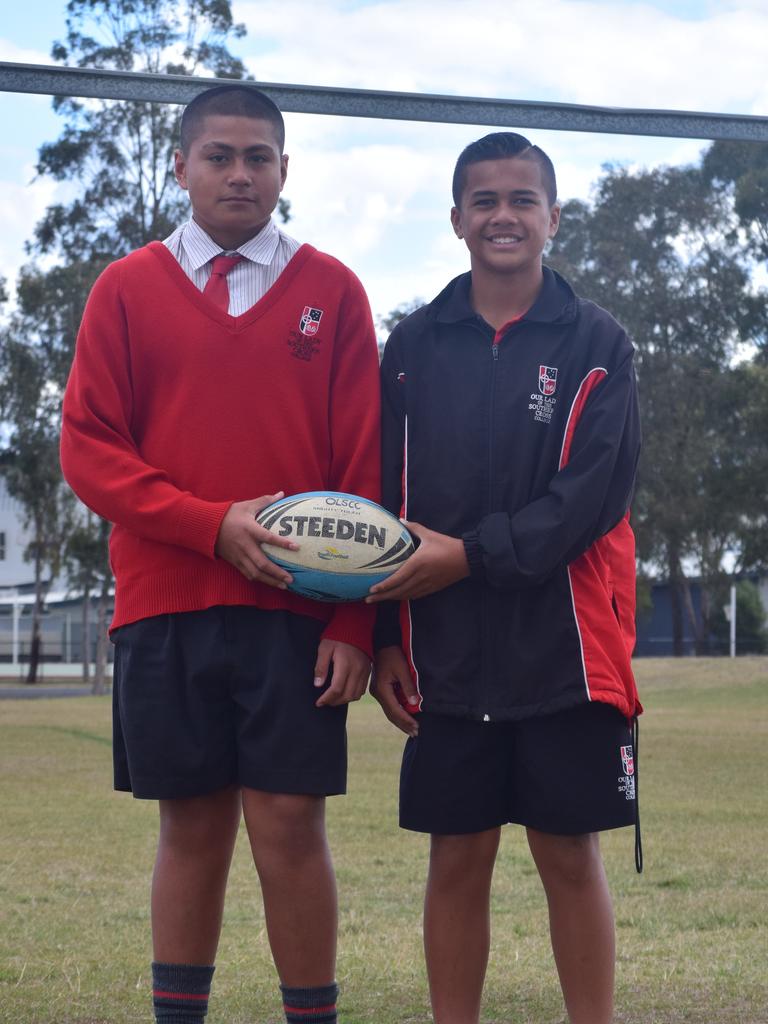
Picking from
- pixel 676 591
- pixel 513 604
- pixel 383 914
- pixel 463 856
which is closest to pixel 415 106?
pixel 513 604

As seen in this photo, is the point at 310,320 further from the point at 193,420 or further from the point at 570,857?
the point at 570,857

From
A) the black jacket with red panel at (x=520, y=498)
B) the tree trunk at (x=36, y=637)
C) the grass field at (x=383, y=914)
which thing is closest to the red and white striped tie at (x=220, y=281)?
the black jacket with red panel at (x=520, y=498)

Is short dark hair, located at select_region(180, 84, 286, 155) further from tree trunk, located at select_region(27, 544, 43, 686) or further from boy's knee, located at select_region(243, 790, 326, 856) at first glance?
tree trunk, located at select_region(27, 544, 43, 686)

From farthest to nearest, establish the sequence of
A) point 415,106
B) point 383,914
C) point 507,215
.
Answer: point 383,914 < point 415,106 < point 507,215

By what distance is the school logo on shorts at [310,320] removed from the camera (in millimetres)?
2808

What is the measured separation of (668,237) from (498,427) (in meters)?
30.3

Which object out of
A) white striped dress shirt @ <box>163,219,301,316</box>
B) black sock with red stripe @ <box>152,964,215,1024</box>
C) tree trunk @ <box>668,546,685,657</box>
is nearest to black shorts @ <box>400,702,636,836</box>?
black sock with red stripe @ <box>152,964,215,1024</box>

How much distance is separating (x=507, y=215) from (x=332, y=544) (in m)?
0.86

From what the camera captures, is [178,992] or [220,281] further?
[220,281]

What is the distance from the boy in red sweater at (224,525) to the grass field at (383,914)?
35.3 inches

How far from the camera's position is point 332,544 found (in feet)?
8.66

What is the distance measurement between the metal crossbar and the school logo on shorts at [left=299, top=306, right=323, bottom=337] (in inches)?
42.1

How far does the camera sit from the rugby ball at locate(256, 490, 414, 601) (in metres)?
2.64

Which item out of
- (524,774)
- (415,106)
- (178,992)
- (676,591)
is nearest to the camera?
(178,992)
